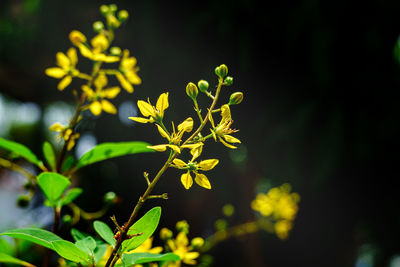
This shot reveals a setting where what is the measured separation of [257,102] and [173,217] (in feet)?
2.59

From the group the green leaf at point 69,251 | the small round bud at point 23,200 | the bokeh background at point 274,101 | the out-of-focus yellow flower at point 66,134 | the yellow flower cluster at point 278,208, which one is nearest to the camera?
the green leaf at point 69,251

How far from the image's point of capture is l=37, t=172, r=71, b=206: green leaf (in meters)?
0.37

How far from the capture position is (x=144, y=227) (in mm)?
302

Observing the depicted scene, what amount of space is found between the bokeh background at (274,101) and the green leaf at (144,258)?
110cm

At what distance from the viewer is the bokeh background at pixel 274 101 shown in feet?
4.99

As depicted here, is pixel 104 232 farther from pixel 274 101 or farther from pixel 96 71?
pixel 274 101

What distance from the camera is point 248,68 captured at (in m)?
1.61

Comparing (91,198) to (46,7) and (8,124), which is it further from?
(8,124)

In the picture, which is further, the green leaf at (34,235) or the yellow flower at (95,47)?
the yellow flower at (95,47)

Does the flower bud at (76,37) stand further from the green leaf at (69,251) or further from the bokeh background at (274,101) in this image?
the bokeh background at (274,101)

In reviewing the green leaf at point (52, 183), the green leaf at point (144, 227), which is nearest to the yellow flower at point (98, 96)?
the green leaf at point (52, 183)

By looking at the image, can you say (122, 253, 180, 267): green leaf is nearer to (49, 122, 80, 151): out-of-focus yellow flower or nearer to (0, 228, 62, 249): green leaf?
(0, 228, 62, 249): green leaf

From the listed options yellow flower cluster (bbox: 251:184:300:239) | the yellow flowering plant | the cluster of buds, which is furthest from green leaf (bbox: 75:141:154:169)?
yellow flower cluster (bbox: 251:184:300:239)

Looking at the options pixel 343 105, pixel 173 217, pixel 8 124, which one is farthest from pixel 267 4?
pixel 8 124
